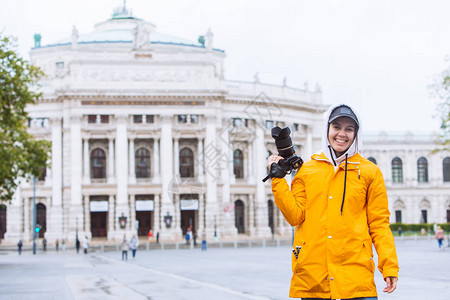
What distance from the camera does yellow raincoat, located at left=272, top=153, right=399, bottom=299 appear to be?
5.74 meters

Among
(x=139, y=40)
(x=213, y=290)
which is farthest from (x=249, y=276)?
(x=139, y=40)

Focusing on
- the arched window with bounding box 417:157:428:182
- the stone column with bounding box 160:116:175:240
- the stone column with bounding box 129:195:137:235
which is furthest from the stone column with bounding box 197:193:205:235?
the arched window with bounding box 417:157:428:182

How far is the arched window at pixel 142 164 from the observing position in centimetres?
7412

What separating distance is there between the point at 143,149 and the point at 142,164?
5.35 feet

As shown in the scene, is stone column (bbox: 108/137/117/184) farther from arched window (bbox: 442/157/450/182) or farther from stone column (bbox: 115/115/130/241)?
arched window (bbox: 442/157/450/182)

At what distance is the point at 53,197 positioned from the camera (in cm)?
7175

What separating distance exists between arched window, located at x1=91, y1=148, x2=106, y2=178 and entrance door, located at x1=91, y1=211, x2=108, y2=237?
4115mm

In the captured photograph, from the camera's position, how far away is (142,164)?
2926 inches

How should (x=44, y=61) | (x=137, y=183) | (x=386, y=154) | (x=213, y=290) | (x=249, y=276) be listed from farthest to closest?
(x=386, y=154) → (x=44, y=61) → (x=137, y=183) → (x=249, y=276) → (x=213, y=290)

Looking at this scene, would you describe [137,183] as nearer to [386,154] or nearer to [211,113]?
[211,113]

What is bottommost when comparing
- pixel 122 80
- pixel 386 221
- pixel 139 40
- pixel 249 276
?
pixel 249 276

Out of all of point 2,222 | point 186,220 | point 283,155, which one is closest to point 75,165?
point 2,222

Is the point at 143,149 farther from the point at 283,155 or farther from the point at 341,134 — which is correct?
the point at 283,155

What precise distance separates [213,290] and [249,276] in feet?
18.1
